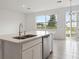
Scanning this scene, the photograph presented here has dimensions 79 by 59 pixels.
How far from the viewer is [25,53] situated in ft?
6.46

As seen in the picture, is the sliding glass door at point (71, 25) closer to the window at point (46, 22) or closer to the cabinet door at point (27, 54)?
the window at point (46, 22)

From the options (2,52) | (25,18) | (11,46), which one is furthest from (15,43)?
(25,18)

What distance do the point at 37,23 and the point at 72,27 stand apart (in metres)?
3.50

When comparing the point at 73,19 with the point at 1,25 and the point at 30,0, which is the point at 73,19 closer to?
the point at 30,0

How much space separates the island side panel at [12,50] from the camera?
183 cm

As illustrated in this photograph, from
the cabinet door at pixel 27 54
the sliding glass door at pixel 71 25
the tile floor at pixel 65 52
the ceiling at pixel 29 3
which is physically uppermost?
→ the ceiling at pixel 29 3

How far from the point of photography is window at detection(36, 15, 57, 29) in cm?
849

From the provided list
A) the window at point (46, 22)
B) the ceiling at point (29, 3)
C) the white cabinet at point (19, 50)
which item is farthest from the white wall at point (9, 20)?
the white cabinet at point (19, 50)

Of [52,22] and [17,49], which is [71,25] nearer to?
[52,22]

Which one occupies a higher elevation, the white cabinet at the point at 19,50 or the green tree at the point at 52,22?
the green tree at the point at 52,22

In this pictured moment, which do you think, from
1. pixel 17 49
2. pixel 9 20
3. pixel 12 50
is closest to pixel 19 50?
pixel 17 49

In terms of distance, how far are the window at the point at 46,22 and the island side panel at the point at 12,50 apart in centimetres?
670

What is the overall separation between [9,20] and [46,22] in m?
3.43

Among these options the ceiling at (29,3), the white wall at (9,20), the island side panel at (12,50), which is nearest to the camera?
the island side panel at (12,50)
